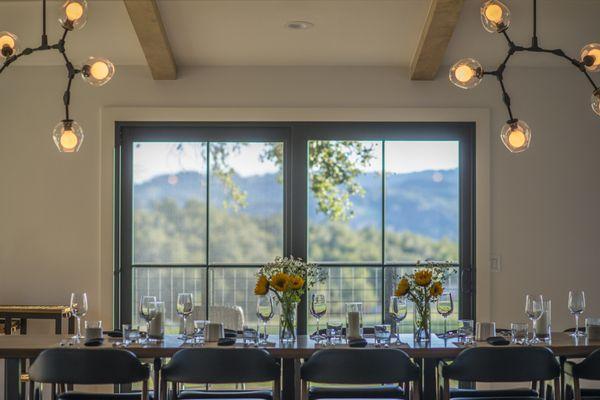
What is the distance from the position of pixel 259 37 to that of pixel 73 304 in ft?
7.61

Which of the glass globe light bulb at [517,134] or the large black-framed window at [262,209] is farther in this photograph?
the large black-framed window at [262,209]

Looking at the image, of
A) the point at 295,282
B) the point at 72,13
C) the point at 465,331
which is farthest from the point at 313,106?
the point at 72,13

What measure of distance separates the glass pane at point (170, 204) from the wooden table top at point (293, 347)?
189cm

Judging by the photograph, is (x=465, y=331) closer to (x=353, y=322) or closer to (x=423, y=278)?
(x=423, y=278)

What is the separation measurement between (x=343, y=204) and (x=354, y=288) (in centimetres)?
61

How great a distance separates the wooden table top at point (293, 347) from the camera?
12.4ft

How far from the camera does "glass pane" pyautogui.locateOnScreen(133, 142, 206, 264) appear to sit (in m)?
5.91

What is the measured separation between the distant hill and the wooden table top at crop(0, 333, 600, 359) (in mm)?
1963

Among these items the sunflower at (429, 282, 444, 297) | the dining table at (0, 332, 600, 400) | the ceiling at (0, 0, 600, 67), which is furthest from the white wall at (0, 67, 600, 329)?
the sunflower at (429, 282, 444, 297)

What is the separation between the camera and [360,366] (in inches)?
138

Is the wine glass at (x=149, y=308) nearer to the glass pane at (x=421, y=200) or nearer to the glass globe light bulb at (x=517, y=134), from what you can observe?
the glass globe light bulb at (x=517, y=134)

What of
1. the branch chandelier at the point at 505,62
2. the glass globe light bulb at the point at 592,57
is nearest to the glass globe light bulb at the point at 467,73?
the branch chandelier at the point at 505,62

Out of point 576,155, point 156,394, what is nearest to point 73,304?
point 156,394

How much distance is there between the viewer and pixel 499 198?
5.87 meters
